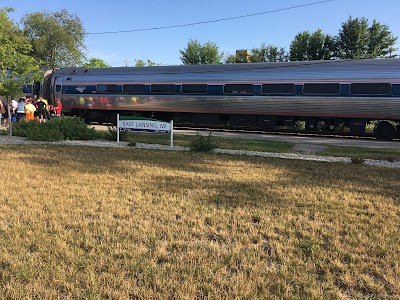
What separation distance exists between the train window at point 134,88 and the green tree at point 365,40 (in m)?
24.3

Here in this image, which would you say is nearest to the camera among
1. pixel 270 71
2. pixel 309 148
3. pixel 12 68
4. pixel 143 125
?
pixel 309 148

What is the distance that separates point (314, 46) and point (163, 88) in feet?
77.4

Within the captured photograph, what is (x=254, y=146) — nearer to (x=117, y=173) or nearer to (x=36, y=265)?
(x=117, y=173)

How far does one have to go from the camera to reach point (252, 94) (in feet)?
61.3

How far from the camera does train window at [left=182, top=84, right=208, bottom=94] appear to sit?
65.3ft

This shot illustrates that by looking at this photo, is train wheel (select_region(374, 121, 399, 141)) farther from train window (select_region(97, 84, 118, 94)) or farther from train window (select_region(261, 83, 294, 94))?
train window (select_region(97, 84, 118, 94))

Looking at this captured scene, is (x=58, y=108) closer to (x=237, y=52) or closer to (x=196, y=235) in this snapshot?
(x=196, y=235)

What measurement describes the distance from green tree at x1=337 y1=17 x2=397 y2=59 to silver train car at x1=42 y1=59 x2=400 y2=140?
22.1 meters

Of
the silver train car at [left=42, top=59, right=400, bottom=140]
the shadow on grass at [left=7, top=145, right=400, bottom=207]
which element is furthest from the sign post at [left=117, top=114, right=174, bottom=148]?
the silver train car at [left=42, top=59, right=400, bottom=140]

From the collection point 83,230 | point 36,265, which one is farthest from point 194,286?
point 83,230

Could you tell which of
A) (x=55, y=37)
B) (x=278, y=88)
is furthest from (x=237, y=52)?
(x=278, y=88)

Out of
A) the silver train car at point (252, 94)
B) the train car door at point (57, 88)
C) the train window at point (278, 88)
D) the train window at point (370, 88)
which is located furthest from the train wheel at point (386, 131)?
the train car door at point (57, 88)

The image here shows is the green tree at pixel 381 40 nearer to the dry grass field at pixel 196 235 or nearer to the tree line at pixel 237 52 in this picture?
the tree line at pixel 237 52

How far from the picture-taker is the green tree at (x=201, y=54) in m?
46.1
